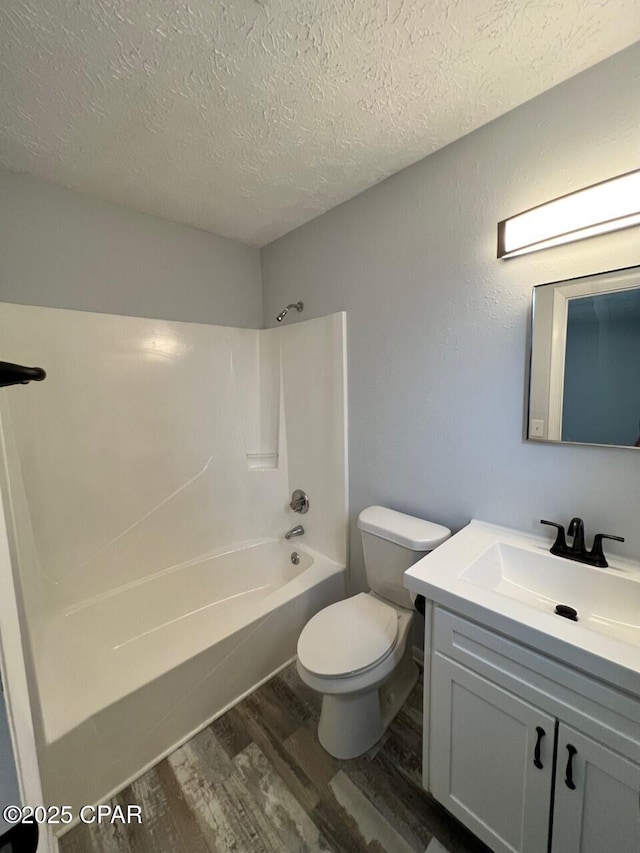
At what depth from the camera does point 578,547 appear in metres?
1.16

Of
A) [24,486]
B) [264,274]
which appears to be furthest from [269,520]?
[264,274]

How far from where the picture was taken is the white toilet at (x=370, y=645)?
127 cm

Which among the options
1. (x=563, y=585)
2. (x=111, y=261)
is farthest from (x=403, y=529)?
(x=111, y=261)

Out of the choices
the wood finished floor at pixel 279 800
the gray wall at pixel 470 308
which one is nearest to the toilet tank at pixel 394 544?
the gray wall at pixel 470 308

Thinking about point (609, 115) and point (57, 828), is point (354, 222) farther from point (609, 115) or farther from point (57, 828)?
point (57, 828)

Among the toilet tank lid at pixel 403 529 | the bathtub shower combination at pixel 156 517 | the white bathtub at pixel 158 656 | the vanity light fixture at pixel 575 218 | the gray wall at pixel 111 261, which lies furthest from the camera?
the gray wall at pixel 111 261

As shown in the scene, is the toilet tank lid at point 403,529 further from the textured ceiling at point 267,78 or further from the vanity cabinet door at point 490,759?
the textured ceiling at point 267,78

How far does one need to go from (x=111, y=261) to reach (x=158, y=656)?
1.93 metres

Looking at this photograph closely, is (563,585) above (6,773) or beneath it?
beneath

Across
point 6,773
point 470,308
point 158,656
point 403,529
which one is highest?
point 470,308

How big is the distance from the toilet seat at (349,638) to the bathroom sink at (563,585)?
501 mm

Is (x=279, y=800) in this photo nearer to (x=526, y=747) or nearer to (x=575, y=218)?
(x=526, y=747)

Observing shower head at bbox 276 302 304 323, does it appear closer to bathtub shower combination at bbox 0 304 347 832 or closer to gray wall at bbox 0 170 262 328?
bathtub shower combination at bbox 0 304 347 832

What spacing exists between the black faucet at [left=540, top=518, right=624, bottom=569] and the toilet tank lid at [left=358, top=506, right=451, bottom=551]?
400 millimetres
